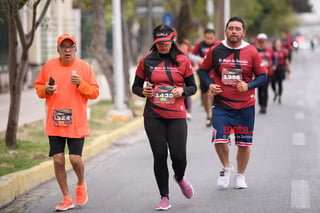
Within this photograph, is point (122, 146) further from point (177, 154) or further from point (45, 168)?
point (177, 154)

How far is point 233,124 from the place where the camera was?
8.32 meters

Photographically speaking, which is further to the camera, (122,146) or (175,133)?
(122,146)

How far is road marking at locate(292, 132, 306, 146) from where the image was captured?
1251cm

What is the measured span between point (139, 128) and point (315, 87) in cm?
1467

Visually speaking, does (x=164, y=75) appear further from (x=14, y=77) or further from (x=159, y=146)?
(x=14, y=77)

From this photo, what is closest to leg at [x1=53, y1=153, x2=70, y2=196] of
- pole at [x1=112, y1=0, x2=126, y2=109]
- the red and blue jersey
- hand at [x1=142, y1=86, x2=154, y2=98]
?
hand at [x1=142, y1=86, x2=154, y2=98]

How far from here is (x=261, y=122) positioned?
16016mm

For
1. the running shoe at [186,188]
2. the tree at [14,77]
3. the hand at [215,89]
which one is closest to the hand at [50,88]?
the running shoe at [186,188]

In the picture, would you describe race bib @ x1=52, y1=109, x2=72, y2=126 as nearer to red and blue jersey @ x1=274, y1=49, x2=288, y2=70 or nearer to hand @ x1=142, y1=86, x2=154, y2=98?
hand @ x1=142, y1=86, x2=154, y2=98

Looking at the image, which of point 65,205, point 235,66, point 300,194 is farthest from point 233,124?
point 65,205

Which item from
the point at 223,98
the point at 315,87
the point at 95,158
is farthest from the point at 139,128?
the point at 315,87

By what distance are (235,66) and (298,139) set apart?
5.17 m

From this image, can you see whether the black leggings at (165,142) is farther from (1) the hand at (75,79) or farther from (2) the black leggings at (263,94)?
(2) the black leggings at (263,94)

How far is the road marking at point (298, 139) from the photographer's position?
12.5 meters
